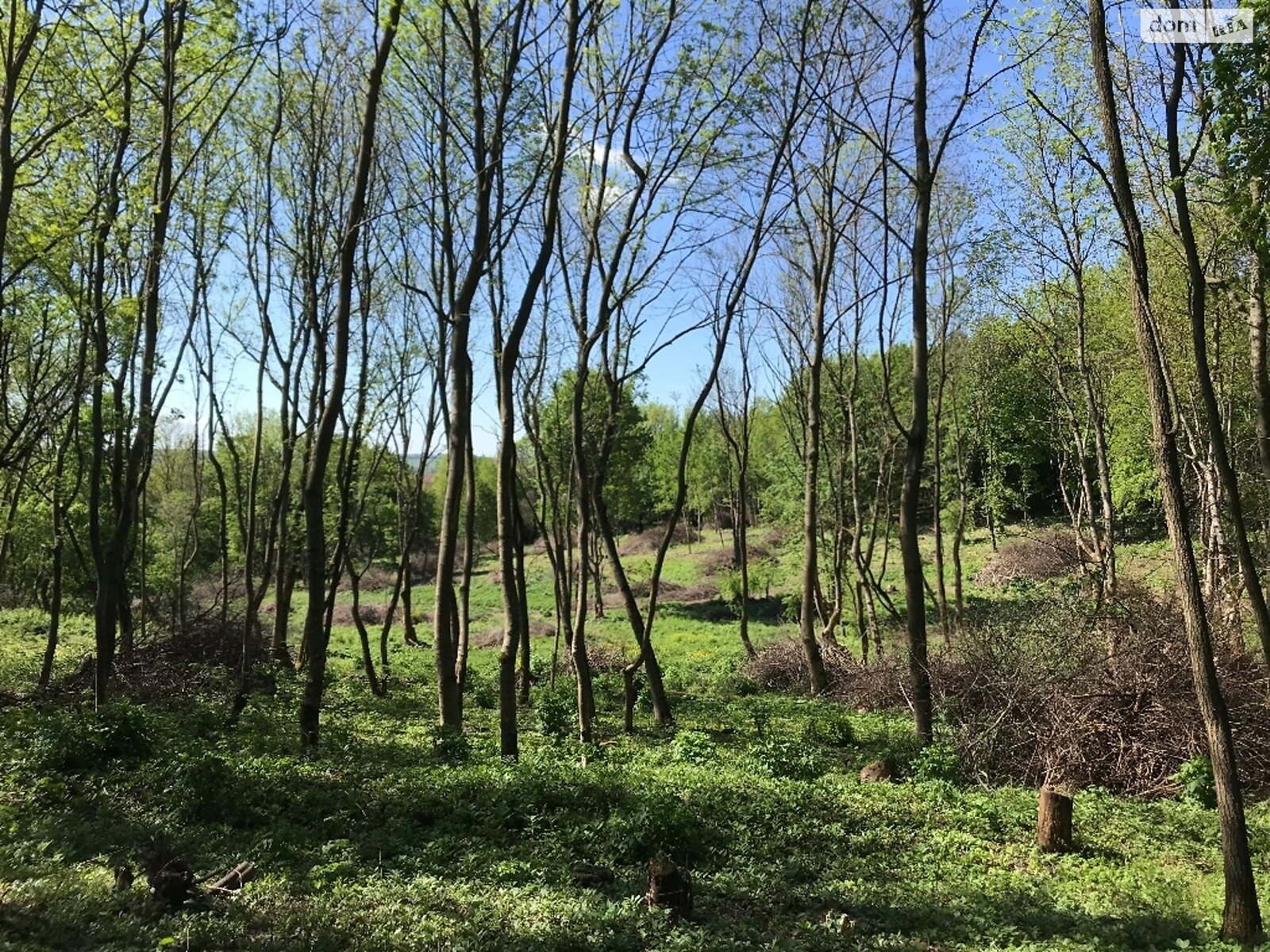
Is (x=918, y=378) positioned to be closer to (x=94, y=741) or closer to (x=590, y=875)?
(x=590, y=875)

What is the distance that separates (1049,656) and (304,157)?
13525 millimetres

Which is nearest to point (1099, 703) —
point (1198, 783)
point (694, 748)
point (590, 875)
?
point (1198, 783)

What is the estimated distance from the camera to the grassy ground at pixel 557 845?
14.3ft

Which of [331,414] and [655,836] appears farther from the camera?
[331,414]

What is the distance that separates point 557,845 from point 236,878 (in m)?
2.28

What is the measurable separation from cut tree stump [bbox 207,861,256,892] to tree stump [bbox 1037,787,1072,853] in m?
5.95

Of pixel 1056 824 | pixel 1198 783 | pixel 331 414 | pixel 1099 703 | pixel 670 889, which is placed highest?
pixel 331 414

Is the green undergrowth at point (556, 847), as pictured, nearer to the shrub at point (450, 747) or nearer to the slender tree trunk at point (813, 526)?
the shrub at point (450, 747)

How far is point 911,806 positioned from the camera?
6.84 meters

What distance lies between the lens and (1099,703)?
7926 millimetres

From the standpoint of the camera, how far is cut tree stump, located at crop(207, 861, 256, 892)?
15.6ft

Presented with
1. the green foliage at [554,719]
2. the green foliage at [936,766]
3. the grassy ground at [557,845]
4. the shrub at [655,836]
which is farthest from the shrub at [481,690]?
the green foliage at [936,766]

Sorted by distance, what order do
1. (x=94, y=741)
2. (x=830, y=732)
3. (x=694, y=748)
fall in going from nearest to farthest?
(x=94, y=741), (x=694, y=748), (x=830, y=732)

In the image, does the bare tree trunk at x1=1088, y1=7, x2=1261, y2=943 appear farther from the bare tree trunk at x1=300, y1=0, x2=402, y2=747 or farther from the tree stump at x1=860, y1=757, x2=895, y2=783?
the bare tree trunk at x1=300, y1=0, x2=402, y2=747
